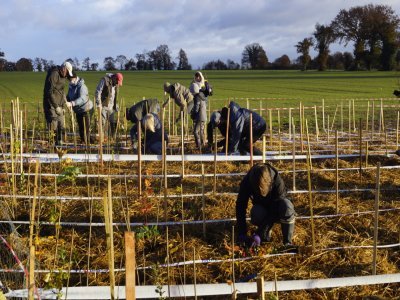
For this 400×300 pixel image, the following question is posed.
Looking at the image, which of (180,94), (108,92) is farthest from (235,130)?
(108,92)

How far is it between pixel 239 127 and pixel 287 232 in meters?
2.48

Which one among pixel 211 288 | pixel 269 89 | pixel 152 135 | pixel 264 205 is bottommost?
pixel 211 288

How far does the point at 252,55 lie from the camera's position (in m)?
75.9

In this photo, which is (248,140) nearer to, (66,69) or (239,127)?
(239,127)

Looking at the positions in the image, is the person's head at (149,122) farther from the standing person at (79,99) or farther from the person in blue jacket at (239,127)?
the standing person at (79,99)

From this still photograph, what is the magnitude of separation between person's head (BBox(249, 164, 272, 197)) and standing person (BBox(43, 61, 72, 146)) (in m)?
4.43

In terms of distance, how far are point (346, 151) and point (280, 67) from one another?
211 ft

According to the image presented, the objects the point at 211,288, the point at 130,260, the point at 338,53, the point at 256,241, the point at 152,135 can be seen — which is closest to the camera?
the point at 130,260

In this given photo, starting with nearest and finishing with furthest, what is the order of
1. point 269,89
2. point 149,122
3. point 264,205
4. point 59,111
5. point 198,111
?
point 264,205
point 149,122
point 198,111
point 59,111
point 269,89

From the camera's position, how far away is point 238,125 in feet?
18.6

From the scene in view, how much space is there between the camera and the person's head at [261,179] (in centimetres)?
323

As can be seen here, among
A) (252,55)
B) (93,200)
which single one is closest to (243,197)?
(93,200)

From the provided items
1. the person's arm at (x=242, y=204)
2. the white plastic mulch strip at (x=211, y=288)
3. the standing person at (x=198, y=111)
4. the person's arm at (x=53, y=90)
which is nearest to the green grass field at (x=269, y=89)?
the person's arm at (x=53, y=90)

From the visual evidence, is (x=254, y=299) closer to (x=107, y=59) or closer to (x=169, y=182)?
(x=169, y=182)
